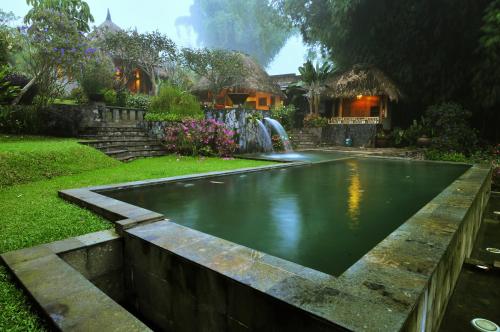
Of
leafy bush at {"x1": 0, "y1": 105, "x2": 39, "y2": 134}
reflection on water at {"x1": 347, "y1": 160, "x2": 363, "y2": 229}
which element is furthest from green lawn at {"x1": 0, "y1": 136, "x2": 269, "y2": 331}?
reflection on water at {"x1": 347, "y1": 160, "x2": 363, "y2": 229}

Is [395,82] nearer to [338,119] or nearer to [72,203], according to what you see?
[338,119]

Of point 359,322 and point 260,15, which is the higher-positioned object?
point 260,15

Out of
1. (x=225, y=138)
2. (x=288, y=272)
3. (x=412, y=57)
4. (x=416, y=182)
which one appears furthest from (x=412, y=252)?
(x=412, y=57)

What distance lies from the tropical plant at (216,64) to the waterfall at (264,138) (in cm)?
988

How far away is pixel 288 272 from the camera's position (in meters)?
2.14

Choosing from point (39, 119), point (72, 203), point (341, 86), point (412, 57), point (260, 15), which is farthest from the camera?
point (260, 15)

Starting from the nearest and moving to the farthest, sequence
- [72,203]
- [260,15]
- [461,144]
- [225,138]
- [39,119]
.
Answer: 1. [72,203]
2. [39,119]
3. [225,138]
4. [461,144]
5. [260,15]

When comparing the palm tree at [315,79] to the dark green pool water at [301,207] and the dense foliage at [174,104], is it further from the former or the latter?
Answer: the dark green pool water at [301,207]

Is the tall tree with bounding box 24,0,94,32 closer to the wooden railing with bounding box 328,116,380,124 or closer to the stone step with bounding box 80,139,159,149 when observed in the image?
the stone step with bounding box 80,139,159,149

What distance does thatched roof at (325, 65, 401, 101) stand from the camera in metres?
17.8

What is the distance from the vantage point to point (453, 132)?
14008 mm

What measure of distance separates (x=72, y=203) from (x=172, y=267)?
2.69 metres

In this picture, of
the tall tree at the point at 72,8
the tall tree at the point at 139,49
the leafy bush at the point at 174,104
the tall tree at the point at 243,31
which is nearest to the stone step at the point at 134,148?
the leafy bush at the point at 174,104

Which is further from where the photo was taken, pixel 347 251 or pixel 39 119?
pixel 39 119
